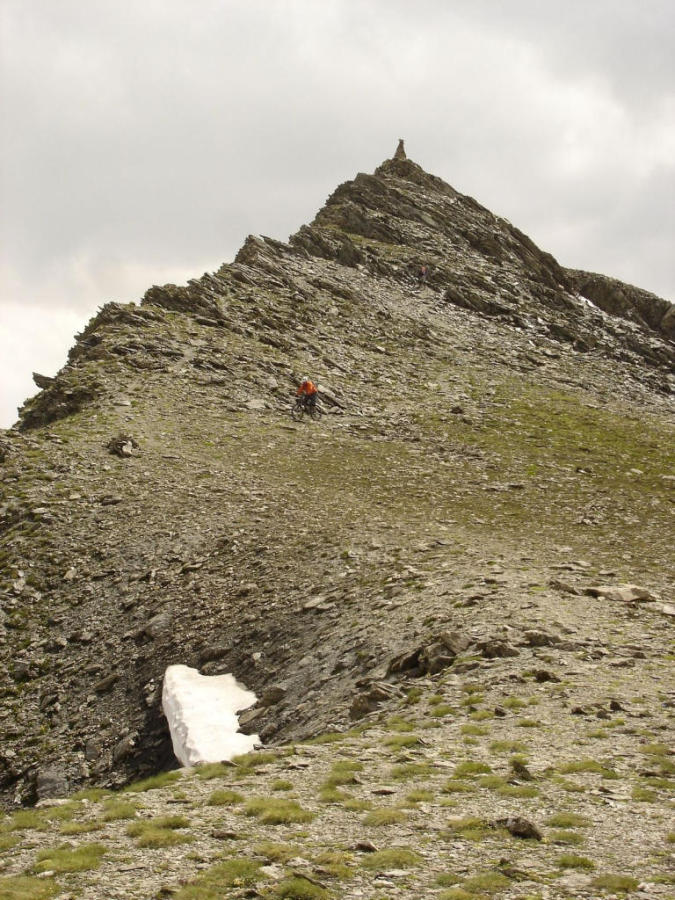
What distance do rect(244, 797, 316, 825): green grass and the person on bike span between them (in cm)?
3455

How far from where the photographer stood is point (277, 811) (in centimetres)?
1084

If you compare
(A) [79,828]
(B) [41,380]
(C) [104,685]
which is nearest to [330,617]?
(C) [104,685]

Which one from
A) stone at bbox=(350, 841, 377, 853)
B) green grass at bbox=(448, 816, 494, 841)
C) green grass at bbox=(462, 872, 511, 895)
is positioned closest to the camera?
green grass at bbox=(462, 872, 511, 895)

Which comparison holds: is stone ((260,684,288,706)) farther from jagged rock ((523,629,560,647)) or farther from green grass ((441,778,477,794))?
green grass ((441,778,477,794))

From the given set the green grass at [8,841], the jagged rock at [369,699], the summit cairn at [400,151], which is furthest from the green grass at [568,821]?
the summit cairn at [400,151]

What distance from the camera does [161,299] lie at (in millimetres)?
57406

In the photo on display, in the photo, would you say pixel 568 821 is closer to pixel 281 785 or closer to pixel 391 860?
pixel 391 860

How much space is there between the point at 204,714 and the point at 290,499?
561 inches

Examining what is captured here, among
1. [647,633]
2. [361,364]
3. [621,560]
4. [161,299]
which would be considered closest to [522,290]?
[361,364]

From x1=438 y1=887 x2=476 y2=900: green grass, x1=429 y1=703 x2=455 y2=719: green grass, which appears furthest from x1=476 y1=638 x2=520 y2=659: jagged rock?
x1=438 y1=887 x2=476 y2=900: green grass

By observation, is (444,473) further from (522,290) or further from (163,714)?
(522,290)

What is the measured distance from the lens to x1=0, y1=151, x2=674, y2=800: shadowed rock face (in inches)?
755

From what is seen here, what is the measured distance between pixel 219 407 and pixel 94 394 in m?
7.57

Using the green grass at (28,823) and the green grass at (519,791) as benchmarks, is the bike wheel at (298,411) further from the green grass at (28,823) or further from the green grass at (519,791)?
the green grass at (519,791)
